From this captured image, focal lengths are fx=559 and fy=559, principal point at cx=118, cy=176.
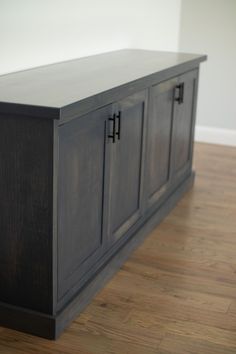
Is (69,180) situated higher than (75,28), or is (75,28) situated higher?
(75,28)

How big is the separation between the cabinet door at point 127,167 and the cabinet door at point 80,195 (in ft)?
0.39

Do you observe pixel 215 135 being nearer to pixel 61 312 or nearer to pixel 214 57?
pixel 214 57

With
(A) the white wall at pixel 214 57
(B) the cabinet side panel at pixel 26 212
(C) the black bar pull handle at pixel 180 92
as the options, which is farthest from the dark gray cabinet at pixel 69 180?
(A) the white wall at pixel 214 57

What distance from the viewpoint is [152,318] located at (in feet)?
7.34

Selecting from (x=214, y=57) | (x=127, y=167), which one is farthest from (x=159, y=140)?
(x=214, y=57)

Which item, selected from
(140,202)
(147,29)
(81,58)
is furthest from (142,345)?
(147,29)

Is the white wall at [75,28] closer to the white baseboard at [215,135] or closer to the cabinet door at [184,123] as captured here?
the cabinet door at [184,123]

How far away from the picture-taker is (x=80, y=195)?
7.02 ft

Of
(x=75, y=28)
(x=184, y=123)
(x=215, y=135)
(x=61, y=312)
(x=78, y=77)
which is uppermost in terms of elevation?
(x=75, y=28)

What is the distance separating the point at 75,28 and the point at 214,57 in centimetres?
209

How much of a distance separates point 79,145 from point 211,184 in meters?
2.07

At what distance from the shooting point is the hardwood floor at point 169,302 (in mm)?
2051

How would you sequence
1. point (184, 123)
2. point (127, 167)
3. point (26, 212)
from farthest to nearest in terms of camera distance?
point (184, 123) → point (127, 167) → point (26, 212)

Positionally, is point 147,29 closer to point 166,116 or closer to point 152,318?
point 166,116
